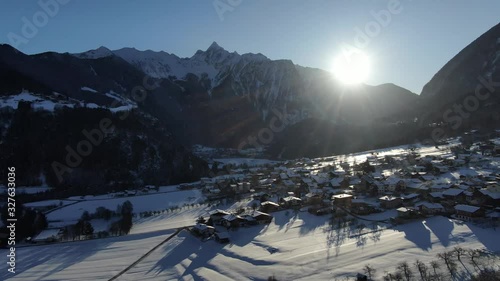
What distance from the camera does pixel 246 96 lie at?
144625mm

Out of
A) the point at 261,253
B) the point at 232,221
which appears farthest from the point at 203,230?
the point at 261,253

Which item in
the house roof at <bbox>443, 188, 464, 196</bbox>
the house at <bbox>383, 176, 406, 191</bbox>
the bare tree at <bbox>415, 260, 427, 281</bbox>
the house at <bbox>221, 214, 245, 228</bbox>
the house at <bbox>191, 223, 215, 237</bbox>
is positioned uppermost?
the house at <bbox>383, 176, 406, 191</bbox>

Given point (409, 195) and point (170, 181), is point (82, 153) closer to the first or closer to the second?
point (170, 181)

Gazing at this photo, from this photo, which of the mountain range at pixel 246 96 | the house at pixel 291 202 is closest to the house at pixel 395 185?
the house at pixel 291 202

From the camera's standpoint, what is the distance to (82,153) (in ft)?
185

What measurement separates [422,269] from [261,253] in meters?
7.80

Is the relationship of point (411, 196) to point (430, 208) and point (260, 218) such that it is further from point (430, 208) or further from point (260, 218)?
point (260, 218)

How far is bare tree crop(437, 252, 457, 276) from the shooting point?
14184mm

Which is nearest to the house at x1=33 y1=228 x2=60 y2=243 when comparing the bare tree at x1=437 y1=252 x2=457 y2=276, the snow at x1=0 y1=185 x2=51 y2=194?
the snow at x1=0 y1=185 x2=51 y2=194

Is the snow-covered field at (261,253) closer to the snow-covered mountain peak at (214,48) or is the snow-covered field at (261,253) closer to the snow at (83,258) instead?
the snow at (83,258)

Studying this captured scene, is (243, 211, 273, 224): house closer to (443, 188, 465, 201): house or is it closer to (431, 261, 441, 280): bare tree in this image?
(431, 261, 441, 280): bare tree

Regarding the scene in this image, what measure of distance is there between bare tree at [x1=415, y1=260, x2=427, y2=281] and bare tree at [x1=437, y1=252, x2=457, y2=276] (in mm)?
871

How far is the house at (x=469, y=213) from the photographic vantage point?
837 inches

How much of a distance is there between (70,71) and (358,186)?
308 ft
